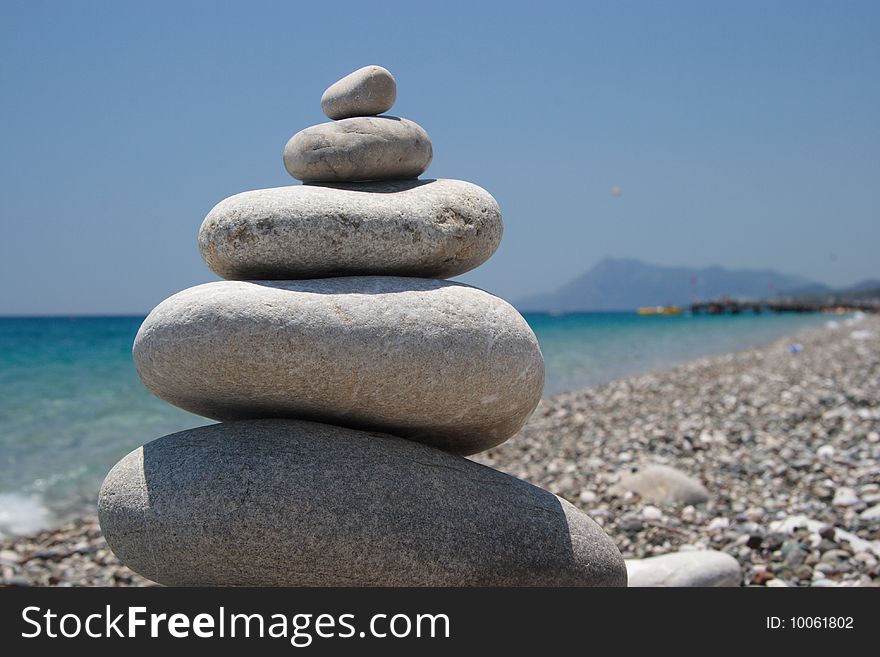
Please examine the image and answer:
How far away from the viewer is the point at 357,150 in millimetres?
4625

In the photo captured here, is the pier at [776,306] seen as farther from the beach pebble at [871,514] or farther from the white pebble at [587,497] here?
the beach pebble at [871,514]

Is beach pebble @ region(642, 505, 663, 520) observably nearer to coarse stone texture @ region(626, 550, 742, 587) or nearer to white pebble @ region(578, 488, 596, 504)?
white pebble @ region(578, 488, 596, 504)

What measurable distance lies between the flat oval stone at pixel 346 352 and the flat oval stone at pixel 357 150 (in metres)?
0.79

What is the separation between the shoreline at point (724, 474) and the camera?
20.5ft

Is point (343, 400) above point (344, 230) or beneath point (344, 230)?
beneath

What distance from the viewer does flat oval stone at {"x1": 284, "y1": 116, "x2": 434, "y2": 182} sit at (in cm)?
464

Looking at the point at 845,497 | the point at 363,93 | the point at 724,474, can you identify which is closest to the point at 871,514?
the point at 845,497

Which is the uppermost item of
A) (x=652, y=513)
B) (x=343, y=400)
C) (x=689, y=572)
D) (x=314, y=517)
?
(x=343, y=400)

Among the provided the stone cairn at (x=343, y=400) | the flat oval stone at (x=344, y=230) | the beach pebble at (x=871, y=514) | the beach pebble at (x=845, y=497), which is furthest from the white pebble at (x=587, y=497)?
the flat oval stone at (x=344, y=230)

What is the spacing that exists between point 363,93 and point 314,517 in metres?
2.60

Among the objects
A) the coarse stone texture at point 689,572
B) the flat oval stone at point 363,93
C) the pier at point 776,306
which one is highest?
the flat oval stone at point 363,93

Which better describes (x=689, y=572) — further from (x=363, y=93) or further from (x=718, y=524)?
(x=363, y=93)

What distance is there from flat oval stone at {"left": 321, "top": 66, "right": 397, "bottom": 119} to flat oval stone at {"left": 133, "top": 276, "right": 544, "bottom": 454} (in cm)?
128

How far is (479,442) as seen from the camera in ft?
16.2
